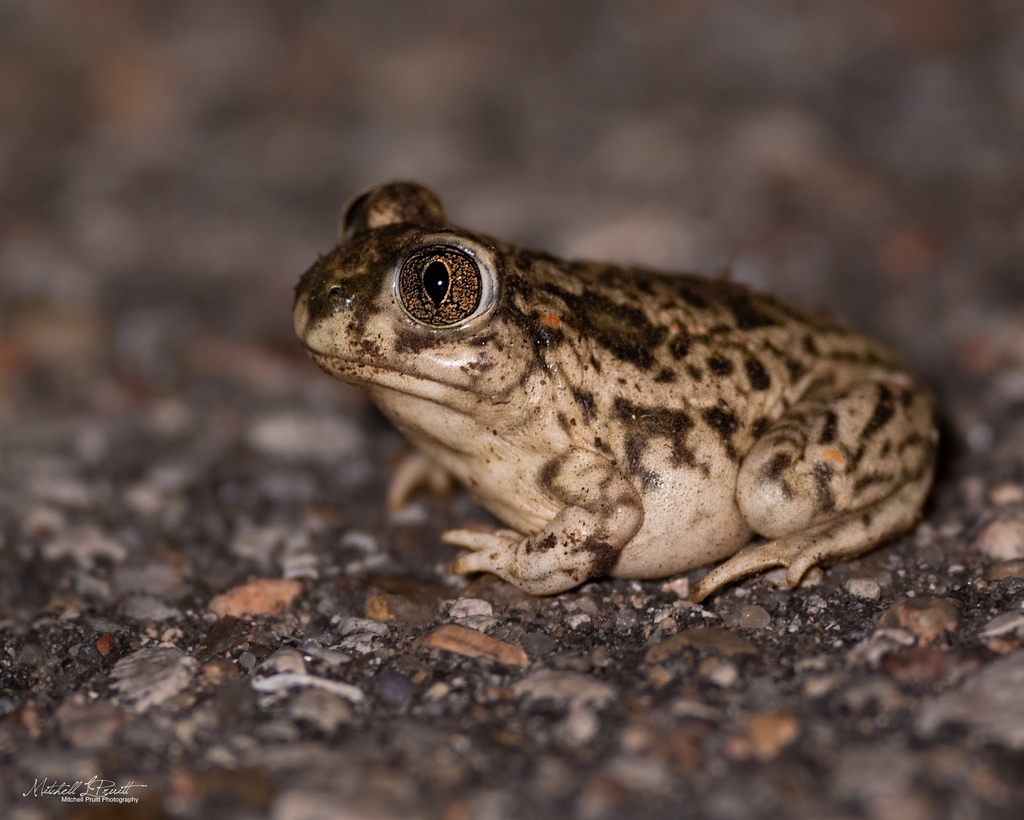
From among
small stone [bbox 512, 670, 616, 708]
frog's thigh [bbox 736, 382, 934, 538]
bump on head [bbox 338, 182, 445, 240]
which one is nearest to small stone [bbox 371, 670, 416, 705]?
small stone [bbox 512, 670, 616, 708]

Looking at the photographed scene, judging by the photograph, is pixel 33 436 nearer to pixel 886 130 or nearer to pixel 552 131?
pixel 552 131

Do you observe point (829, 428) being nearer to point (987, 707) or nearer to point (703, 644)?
point (703, 644)

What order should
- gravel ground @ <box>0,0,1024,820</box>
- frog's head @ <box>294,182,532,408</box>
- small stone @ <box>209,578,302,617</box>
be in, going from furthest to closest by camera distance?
small stone @ <box>209,578,302,617</box> → frog's head @ <box>294,182,532,408</box> → gravel ground @ <box>0,0,1024,820</box>

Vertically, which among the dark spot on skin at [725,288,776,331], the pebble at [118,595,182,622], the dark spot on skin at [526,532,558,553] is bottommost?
the pebble at [118,595,182,622]

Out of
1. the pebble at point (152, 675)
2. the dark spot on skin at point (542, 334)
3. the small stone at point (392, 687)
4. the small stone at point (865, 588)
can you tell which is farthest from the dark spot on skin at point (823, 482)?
the pebble at point (152, 675)

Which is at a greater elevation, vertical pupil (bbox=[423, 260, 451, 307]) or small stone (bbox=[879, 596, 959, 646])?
vertical pupil (bbox=[423, 260, 451, 307])

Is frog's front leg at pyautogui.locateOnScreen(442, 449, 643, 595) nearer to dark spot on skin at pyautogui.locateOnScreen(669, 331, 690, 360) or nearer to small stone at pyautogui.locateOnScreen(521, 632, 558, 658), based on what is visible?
small stone at pyautogui.locateOnScreen(521, 632, 558, 658)

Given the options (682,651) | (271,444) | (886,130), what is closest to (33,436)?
(271,444)
